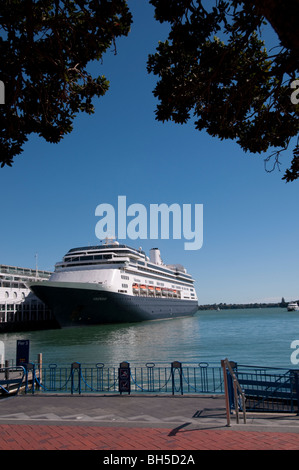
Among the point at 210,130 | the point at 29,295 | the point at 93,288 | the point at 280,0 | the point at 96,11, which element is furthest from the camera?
the point at 29,295

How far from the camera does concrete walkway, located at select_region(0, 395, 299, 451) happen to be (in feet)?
16.1

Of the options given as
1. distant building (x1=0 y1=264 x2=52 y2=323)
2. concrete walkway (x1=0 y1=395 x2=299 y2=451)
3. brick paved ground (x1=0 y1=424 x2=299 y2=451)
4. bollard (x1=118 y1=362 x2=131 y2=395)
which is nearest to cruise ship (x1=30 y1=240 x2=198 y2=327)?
distant building (x1=0 y1=264 x2=52 y2=323)

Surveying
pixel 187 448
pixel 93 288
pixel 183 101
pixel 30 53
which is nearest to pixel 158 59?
pixel 183 101

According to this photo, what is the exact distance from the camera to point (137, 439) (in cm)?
514

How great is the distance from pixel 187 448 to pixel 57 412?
3259 millimetres

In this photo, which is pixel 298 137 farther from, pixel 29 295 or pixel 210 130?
pixel 29 295

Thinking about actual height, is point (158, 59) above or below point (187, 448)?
above

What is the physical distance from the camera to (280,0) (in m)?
3.23

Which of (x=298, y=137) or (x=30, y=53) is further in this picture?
(x=298, y=137)

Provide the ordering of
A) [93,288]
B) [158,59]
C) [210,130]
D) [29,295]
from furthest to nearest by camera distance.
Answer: [29,295]
[93,288]
[210,130]
[158,59]

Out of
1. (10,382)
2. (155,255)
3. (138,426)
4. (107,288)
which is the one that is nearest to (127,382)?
(138,426)

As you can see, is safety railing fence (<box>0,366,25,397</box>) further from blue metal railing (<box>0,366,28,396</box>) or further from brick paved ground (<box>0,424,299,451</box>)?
brick paved ground (<box>0,424,299,451</box>)

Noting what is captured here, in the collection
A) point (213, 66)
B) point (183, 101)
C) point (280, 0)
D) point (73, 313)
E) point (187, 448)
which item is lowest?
point (73, 313)

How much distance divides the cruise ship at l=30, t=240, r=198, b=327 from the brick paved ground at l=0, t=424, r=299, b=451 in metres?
36.3
